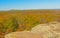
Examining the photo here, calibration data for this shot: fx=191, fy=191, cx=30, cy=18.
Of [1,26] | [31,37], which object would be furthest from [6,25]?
[31,37]

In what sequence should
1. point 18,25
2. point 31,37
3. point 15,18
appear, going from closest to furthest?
point 31,37, point 18,25, point 15,18

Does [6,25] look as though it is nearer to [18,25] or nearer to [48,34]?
[18,25]

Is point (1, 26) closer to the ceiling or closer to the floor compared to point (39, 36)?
closer to the floor

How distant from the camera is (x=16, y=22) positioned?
24.0 metres

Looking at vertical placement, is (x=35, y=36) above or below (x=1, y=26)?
above

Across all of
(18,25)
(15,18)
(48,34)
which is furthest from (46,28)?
(15,18)

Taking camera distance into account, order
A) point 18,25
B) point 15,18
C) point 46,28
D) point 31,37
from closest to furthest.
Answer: point 31,37 < point 46,28 < point 18,25 < point 15,18

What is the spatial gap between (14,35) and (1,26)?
41.3 feet

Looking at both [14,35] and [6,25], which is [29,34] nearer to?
[14,35]

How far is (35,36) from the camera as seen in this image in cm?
1174

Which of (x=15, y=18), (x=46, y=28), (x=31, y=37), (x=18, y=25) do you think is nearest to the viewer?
(x=31, y=37)

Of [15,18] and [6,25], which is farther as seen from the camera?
[15,18]

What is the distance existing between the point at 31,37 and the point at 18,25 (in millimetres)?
11835

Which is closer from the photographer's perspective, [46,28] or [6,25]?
[46,28]
